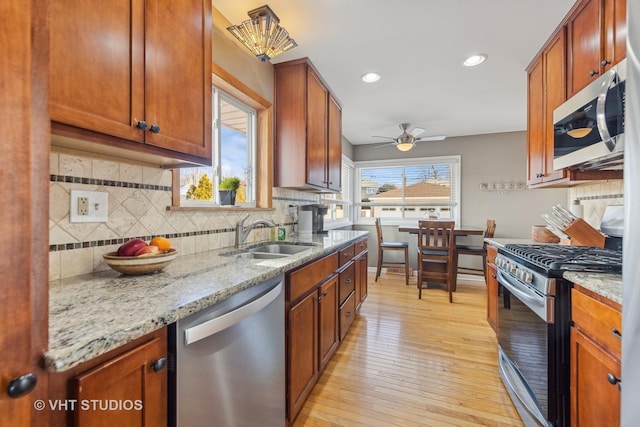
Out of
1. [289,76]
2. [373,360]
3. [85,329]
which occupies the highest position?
[289,76]

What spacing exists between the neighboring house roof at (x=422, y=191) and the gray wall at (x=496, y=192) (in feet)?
0.98

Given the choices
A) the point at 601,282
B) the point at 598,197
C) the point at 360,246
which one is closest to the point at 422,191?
the point at 360,246

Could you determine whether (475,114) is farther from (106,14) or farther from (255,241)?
(106,14)

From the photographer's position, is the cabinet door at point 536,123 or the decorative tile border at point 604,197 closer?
A: the decorative tile border at point 604,197

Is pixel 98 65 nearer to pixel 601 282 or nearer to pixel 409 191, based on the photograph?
pixel 601 282

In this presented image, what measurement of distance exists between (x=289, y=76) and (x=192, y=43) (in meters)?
1.32

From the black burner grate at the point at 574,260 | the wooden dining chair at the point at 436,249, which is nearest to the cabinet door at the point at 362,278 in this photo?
the wooden dining chair at the point at 436,249

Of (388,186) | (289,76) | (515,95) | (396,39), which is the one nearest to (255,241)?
(289,76)

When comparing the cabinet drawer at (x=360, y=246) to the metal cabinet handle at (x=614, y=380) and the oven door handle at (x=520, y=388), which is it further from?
the metal cabinet handle at (x=614, y=380)

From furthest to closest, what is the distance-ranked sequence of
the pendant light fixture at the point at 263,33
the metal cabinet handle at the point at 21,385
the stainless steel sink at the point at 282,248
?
1. the stainless steel sink at the point at 282,248
2. the pendant light fixture at the point at 263,33
3. the metal cabinet handle at the point at 21,385

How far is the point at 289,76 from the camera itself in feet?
7.95

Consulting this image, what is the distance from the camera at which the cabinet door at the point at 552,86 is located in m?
1.87

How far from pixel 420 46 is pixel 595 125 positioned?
4.25 ft

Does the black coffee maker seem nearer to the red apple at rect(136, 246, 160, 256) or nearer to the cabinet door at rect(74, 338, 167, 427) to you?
the red apple at rect(136, 246, 160, 256)
